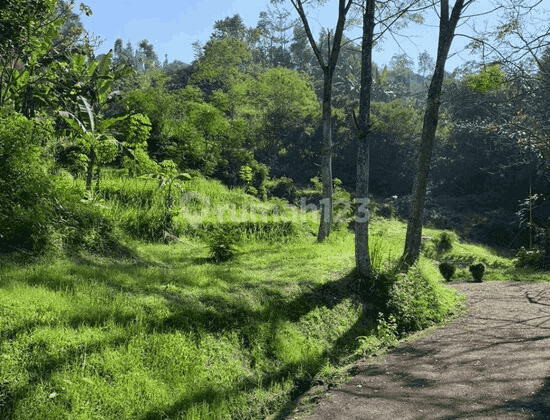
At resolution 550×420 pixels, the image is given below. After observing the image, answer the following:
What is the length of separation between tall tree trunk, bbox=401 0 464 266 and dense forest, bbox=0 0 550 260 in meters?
0.72

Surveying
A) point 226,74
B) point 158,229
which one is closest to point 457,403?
point 158,229

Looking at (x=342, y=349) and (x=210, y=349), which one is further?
(x=342, y=349)

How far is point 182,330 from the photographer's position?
4805mm

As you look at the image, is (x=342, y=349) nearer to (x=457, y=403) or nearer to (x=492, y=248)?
(x=457, y=403)

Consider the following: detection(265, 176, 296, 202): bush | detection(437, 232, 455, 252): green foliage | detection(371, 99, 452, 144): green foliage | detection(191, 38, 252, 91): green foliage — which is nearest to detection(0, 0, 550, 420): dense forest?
detection(437, 232, 455, 252): green foliage

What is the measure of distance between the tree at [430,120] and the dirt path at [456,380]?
1994mm

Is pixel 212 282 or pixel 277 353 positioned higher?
pixel 212 282

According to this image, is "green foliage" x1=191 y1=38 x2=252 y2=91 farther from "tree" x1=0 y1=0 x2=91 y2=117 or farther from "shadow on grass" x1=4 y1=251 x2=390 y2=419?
"shadow on grass" x1=4 y1=251 x2=390 y2=419

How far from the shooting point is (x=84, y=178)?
36.4 feet

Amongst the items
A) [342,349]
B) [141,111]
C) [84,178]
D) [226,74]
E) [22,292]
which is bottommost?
[342,349]

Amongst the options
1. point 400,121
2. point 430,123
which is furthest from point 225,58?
point 430,123

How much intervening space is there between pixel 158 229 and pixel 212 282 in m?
3.76

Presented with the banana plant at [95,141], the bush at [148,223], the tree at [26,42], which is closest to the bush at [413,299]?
the bush at [148,223]

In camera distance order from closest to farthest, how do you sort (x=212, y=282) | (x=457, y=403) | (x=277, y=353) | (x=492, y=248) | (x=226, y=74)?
1. (x=457, y=403)
2. (x=277, y=353)
3. (x=212, y=282)
4. (x=492, y=248)
5. (x=226, y=74)
